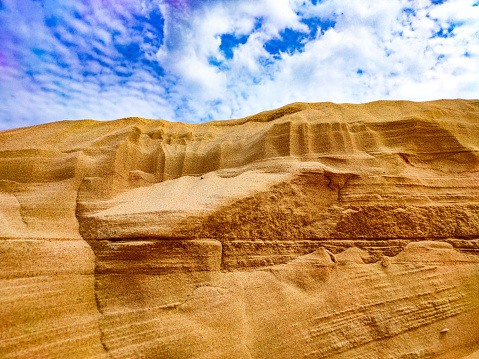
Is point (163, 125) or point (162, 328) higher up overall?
point (163, 125)

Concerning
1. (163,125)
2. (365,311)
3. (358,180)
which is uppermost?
(163,125)

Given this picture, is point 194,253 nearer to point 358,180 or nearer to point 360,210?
point 360,210

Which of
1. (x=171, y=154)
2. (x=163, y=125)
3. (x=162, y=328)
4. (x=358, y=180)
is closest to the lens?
(x=162, y=328)

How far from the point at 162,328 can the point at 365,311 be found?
8.23 feet

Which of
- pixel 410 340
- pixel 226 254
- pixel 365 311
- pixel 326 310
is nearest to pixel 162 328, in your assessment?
pixel 226 254

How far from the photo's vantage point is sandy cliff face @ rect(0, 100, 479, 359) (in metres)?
2.94

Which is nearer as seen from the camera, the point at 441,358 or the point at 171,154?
the point at 441,358

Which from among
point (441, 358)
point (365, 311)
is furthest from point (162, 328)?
point (441, 358)

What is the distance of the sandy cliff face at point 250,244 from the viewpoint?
294 cm

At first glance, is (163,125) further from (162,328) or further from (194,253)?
(162,328)

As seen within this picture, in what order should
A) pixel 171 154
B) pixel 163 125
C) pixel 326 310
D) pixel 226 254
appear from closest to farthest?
pixel 326 310, pixel 226 254, pixel 171 154, pixel 163 125

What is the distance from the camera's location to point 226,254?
3.58 metres

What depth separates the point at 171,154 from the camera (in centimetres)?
568

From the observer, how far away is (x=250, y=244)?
3730 mm
